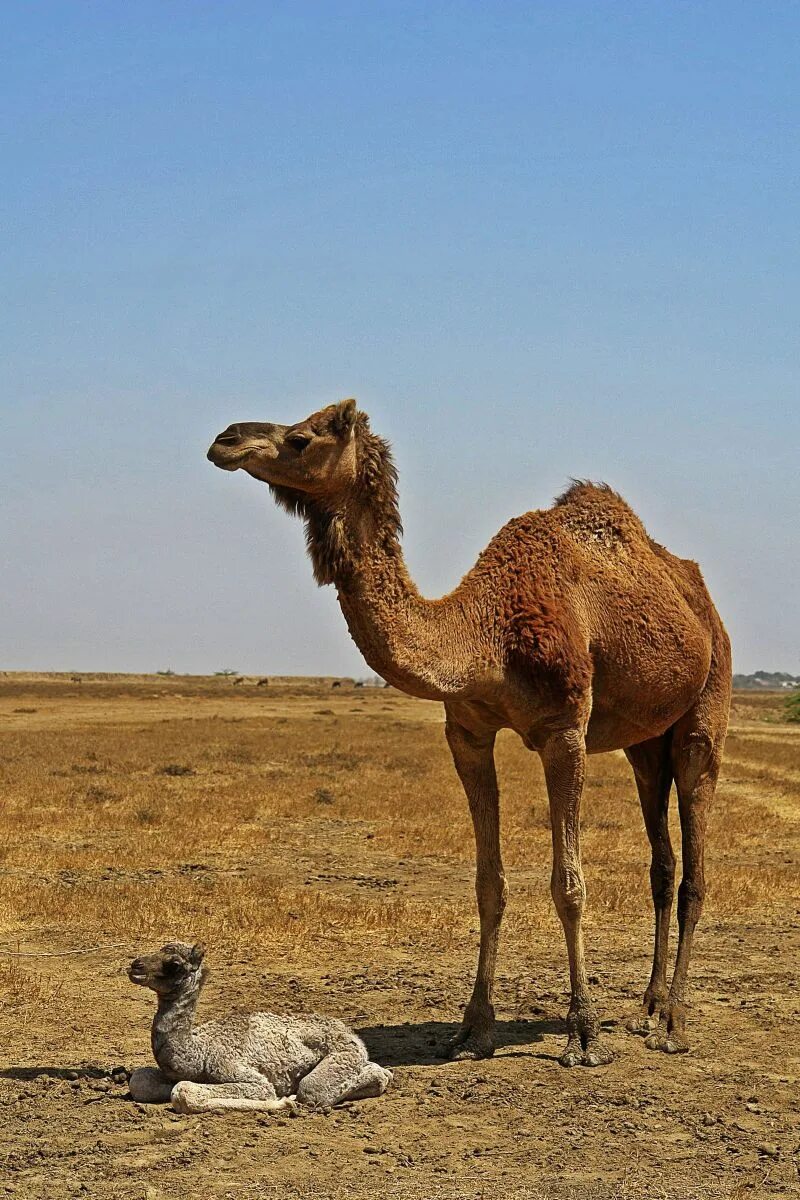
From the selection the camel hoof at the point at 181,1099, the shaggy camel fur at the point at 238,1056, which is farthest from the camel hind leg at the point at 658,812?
the camel hoof at the point at 181,1099

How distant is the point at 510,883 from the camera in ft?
47.7

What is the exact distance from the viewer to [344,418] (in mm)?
7609

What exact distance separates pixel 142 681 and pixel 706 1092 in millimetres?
97066

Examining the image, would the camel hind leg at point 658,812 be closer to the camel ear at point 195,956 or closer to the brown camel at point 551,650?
the brown camel at point 551,650

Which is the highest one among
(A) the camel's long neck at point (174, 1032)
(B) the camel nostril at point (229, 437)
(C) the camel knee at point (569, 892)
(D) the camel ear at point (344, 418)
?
(D) the camel ear at point (344, 418)

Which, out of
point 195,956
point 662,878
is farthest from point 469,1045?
point 662,878

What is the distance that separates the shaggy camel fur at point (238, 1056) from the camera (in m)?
7.04

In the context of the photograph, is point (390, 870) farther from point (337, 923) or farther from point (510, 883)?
point (337, 923)

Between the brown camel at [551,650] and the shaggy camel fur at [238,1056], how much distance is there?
1.22 m

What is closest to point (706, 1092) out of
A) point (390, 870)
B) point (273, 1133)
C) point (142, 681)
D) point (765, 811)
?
point (273, 1133)

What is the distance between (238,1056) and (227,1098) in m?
0.24

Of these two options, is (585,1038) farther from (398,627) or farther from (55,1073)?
(55,1073)

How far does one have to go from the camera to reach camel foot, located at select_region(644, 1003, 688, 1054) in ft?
27.6

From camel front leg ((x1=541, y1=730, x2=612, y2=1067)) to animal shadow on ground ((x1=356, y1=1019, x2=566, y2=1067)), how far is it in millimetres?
446
